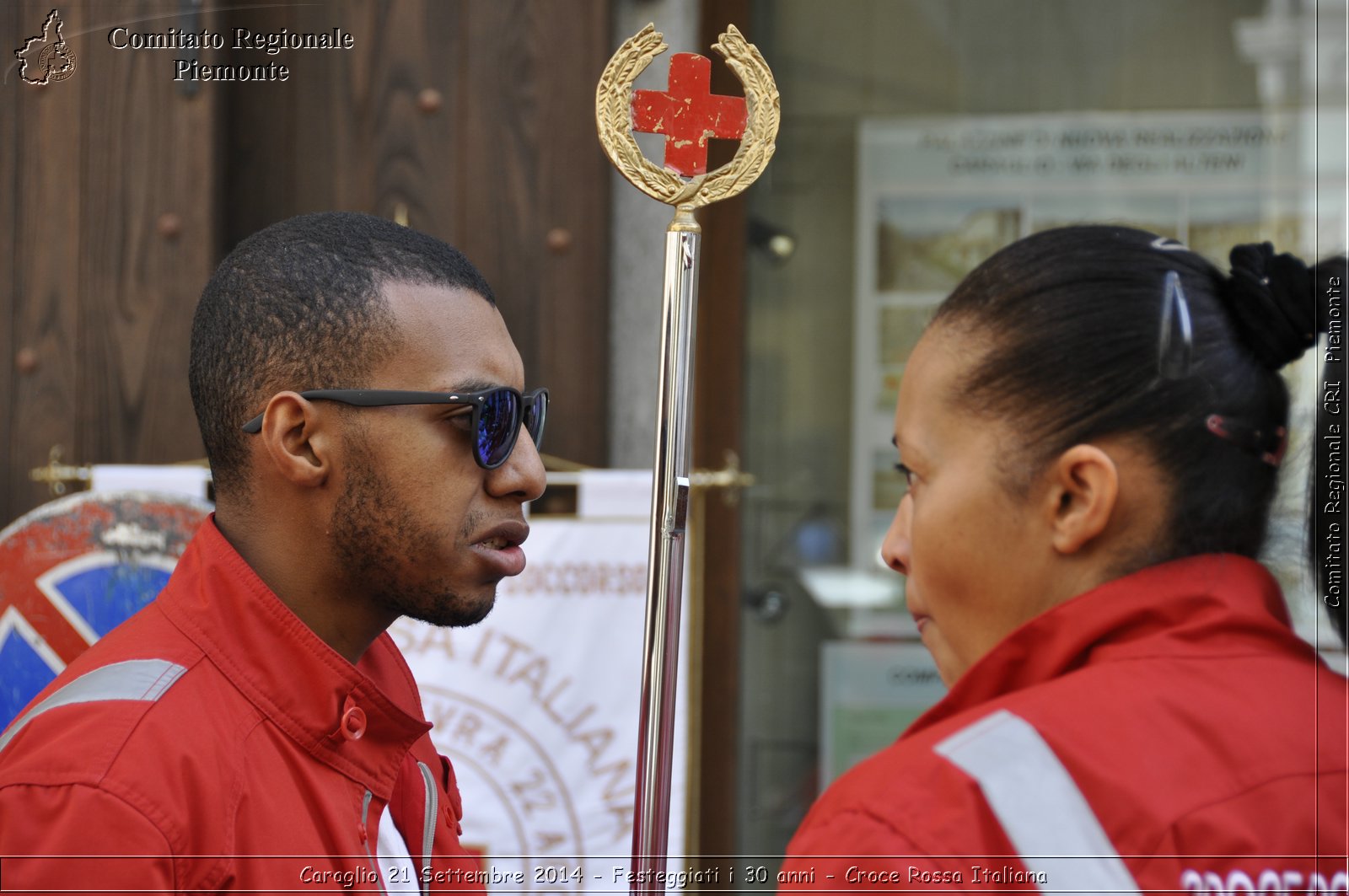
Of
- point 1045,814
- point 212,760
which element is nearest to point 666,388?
point 212,760

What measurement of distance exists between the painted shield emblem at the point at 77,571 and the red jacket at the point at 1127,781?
196 cm

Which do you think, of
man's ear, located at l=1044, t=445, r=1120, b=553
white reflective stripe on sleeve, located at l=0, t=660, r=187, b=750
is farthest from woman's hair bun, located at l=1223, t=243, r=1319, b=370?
white reflective stripe on sleeve, located at l=0, t=660, r=187, b=750

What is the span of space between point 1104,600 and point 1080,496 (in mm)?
101

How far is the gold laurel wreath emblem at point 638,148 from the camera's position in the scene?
5.96ft

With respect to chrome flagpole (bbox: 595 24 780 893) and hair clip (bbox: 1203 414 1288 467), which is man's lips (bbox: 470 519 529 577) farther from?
hair clip (bbox: 1203 414 1288 467)

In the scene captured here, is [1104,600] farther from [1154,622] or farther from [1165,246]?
[1165,246]

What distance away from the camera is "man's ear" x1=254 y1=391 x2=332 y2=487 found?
1661 millimetres

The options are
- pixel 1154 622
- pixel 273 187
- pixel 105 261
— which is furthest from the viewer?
pixel 273 187

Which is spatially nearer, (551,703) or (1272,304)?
(1272,304)

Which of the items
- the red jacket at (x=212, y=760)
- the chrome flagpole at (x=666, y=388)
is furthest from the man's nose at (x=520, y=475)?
the red jacket at (x=212, y=760)

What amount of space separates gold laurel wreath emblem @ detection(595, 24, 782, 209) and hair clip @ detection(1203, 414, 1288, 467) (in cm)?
77

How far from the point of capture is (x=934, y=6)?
379 centimetres

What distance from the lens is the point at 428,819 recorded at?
1769mm

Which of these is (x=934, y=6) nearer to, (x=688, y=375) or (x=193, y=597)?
(x=688, y=375)
